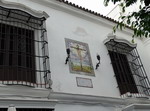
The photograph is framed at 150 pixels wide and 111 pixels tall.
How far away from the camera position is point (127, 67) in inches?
316

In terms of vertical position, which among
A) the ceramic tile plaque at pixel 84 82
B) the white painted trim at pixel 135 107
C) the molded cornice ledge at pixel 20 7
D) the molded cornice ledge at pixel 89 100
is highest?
the molded cornice ledge at pixel 20 7

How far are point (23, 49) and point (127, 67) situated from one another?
415 centimetres

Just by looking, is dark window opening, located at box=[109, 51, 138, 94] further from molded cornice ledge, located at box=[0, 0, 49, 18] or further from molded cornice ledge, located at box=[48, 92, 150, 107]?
molded cornice ledge, located at box=[0, 0, 49, 18]

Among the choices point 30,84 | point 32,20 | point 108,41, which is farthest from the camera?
point 108,41

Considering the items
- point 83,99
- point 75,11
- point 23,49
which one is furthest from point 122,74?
point 23,49

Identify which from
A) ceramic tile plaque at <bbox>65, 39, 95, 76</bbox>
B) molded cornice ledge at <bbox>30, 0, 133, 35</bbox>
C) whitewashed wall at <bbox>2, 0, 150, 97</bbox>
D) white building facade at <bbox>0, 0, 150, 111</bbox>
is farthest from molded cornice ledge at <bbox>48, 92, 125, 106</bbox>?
molded cornice ledge at <bbox>30, 0, 133, 35</bbox>

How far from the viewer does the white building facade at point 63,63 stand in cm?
516

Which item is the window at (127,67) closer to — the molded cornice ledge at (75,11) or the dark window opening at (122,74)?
the dark window opening at (122,74)

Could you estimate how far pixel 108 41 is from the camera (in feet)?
25.6

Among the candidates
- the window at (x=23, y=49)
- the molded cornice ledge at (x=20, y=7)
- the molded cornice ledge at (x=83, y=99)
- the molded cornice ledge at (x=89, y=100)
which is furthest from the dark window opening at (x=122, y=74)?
the molded cornice ledge at (x=20, y=7)

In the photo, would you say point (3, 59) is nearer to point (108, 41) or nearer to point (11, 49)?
point (11, 49)

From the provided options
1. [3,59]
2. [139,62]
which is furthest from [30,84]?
[139,62]

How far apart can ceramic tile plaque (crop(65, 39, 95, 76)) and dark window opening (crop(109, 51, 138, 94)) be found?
120cm

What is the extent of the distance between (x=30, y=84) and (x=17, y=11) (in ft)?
7.37
